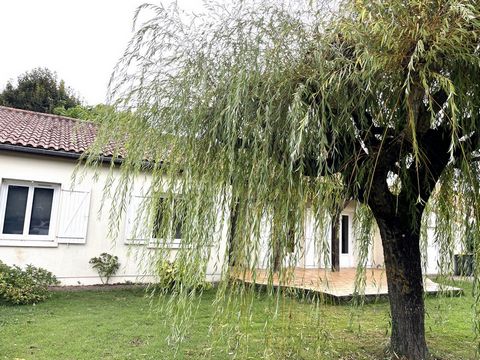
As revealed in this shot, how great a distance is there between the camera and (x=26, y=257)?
367 inches

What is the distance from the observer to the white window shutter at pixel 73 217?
31.9 ft

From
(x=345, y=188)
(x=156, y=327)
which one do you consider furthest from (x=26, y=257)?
(x=345, y=188)

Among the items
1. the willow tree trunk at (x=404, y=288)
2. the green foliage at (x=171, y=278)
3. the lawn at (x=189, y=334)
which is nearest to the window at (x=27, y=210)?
the lawn at (x=189, y=334)

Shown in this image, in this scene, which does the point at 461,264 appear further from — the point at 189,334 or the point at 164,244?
the point at 189,334

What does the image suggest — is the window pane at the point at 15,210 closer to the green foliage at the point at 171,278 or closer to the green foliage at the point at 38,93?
the green foliage at the point at 171,278

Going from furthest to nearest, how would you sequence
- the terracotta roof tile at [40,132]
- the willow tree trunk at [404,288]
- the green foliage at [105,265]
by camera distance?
the green foliage at [105,265], the terracotta roof tile at [40,132], the willow tree trunk at [404,288]

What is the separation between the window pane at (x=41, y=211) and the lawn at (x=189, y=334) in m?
2.21

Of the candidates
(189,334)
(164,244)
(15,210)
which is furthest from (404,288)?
(15,210)

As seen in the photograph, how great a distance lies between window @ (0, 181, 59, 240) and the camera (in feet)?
30.6

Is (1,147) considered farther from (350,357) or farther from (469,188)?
(469,188)

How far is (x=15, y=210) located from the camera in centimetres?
947

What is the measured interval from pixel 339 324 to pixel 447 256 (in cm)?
331

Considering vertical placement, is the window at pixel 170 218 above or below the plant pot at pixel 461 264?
above

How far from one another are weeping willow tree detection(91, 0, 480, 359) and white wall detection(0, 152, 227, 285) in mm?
5940
